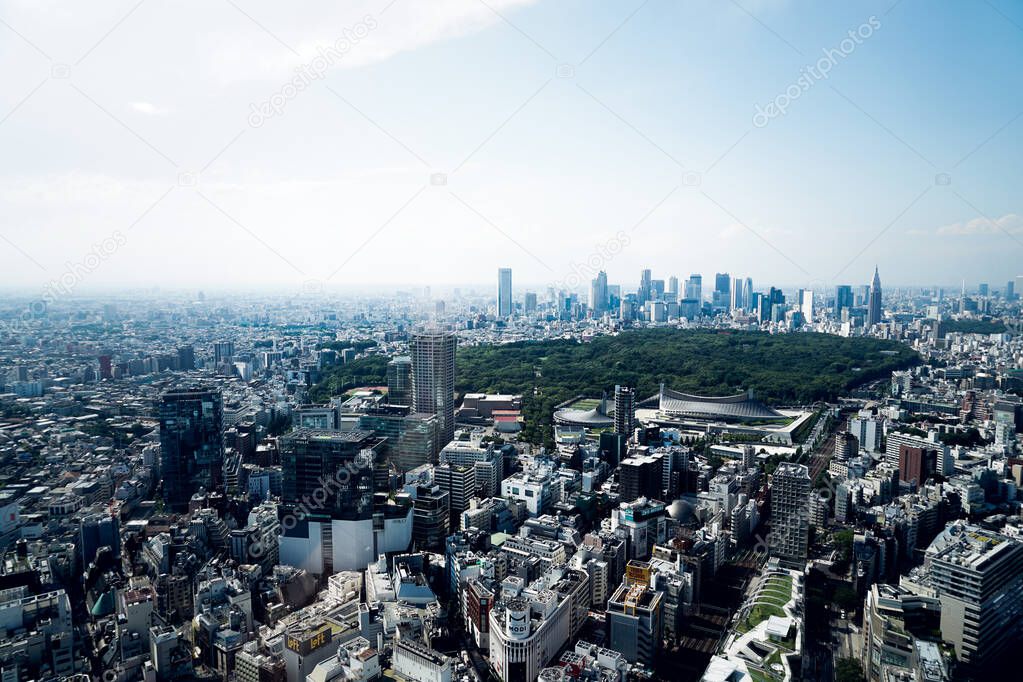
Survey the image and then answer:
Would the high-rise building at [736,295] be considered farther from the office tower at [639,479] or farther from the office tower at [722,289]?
the office tower at [639,479]

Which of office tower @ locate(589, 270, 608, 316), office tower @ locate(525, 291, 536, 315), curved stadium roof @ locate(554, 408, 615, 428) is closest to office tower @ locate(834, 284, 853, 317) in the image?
office tower @ locate(589, 270, 608, 316)

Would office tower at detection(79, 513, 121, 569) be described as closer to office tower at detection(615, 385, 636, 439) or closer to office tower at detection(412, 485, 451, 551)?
office tower at detection(412, 485, 451, 551)

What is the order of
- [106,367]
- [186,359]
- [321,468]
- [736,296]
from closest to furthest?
[321,468], [106,367], [186,359], [736,296]

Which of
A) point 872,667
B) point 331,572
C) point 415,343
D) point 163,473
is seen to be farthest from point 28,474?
point 872,667

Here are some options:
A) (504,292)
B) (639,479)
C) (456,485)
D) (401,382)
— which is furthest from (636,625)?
(504,292)

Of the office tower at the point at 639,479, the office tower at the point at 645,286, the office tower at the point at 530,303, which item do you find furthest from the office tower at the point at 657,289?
the office tower at the point at 639,479

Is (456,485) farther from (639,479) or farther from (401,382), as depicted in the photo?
(401,382)
